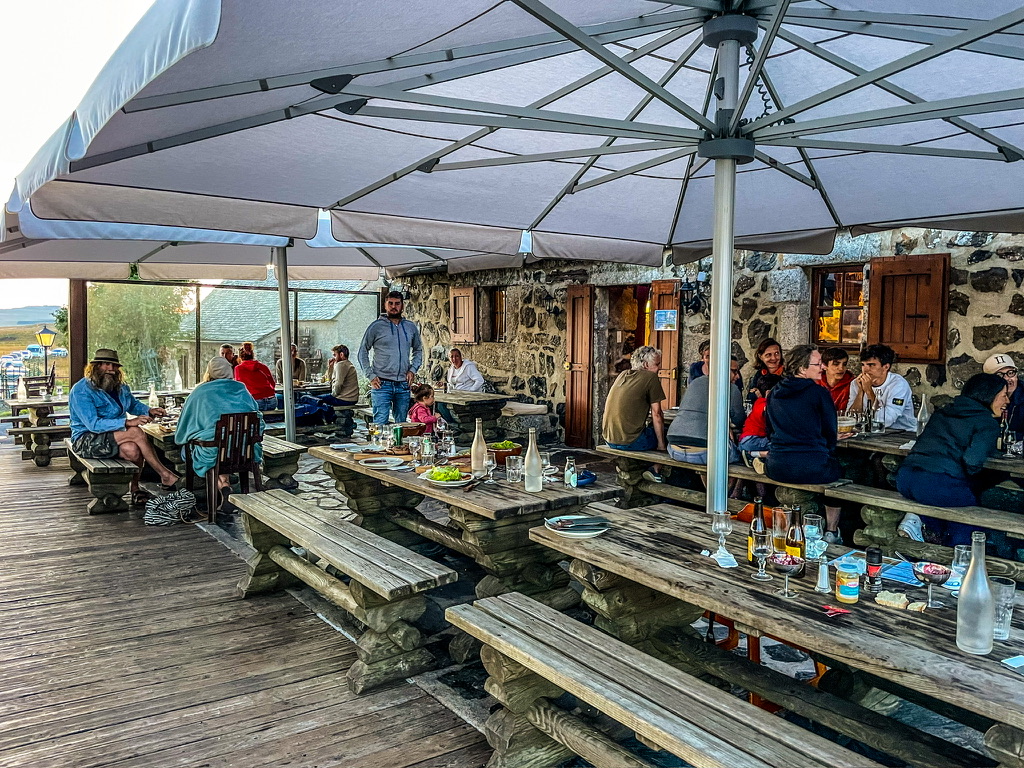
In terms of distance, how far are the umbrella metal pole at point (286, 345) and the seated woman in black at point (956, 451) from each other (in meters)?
4.92

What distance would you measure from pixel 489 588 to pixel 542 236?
8.20 ft

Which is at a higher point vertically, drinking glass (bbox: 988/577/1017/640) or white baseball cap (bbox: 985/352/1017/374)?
white baseball cap (bbox: 985/352/1017/374)

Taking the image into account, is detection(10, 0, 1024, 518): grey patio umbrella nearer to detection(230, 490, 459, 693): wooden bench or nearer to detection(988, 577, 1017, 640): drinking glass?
detection(988, 577, 1017, 640): drinking glass

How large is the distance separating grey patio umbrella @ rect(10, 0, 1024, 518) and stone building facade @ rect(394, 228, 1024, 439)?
1.99 m

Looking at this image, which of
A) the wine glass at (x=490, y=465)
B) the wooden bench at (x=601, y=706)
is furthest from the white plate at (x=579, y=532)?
the wine glass at (x=490, y=465)

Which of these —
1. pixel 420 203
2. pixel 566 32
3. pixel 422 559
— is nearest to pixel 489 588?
pixel 422 559

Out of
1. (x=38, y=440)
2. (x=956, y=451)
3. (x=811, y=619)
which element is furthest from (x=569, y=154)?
(x=38, y=440)

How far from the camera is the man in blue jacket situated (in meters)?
7.57

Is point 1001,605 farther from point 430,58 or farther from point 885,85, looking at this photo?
point 430,58

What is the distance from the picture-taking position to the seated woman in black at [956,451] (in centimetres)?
385

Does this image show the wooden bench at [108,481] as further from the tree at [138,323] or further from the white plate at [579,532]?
the tree at [138,323]

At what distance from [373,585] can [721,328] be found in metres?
1.82

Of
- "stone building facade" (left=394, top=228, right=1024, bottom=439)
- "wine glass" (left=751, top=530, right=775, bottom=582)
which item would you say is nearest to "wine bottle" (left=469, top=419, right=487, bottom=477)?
"wine glass" (left=751, top=530, right=775, bottom=582)

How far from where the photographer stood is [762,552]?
2.42 metres
